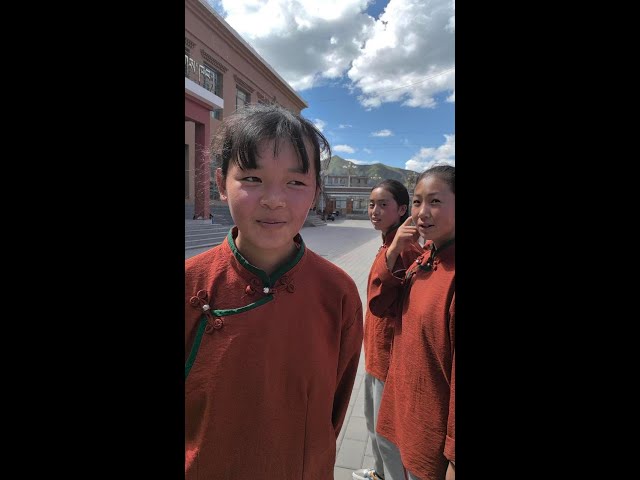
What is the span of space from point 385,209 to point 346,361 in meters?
1.09

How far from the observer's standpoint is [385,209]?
5.90ft

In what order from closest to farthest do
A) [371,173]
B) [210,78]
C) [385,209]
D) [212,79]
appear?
[385,209] → [210,78] → [212,79] → [371,173]

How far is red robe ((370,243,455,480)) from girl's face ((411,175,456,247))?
58 millimetres

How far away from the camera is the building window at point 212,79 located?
13.3m

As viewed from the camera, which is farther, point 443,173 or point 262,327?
point 443,173

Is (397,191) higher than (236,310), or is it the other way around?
(397,191)

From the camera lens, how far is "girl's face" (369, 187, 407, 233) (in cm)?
180

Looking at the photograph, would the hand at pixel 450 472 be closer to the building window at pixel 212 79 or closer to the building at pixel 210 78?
the building at pixel 210 78

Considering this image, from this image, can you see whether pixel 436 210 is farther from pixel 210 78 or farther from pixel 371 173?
pixel 371 173

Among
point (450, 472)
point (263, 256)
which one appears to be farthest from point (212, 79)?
point (450, 472)
